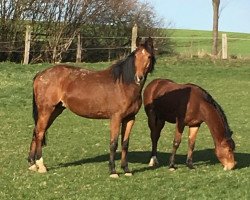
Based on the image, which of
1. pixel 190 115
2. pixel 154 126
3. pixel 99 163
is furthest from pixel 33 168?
pixel 190 115

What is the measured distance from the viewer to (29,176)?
Answer: 29.8ft

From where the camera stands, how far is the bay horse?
8.95 metres

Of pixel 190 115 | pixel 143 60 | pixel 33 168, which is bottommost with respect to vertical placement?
pixel 33 168

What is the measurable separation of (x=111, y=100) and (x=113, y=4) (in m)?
25.5

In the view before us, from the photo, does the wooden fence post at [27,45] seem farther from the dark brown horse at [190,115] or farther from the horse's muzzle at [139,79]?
the horse's muzzle at [139,79]

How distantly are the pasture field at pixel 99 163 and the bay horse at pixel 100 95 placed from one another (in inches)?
24.3

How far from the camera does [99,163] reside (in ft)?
34.3

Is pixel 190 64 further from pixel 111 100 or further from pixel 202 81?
pixel 111 100

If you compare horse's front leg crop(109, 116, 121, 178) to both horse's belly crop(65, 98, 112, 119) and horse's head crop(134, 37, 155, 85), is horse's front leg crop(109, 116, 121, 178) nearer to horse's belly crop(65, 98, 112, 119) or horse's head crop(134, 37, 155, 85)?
horse's belly crop(65, 98, 112, 119)

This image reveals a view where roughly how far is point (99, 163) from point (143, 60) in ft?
8.80

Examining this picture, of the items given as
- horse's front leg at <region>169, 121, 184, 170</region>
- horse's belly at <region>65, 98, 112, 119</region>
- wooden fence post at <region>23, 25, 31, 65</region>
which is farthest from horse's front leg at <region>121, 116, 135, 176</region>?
wooden fence post at <region>23, 25, 31, 65</region>

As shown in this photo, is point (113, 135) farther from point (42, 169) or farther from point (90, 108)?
point (42, 169)

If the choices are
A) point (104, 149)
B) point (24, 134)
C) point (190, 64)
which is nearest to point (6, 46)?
point (190, 64)

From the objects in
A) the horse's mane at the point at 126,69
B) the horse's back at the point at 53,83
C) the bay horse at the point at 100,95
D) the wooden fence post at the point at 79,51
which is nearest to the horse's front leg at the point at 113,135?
the bay horse at the point at 100,95
